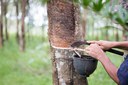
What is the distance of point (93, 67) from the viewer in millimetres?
2436

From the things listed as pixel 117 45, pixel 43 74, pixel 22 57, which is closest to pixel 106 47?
pixel 117 45

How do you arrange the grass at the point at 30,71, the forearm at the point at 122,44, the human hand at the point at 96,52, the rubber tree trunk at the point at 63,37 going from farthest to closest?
the grass at the point at 30,71 → the rubber tree trunk at the point at 63,37 → the forearm at the point at 122,44 → the human hand at the point at 96,52

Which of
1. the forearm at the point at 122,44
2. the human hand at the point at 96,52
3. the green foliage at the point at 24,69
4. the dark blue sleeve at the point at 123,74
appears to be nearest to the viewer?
the dark blue sleeve at the point at 123,74

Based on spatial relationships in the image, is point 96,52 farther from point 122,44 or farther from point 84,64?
point 84,64

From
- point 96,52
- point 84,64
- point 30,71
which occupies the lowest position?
point 30,71

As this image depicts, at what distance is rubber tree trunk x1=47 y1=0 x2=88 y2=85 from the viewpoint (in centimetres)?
265

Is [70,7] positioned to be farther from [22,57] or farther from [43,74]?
[22,57]

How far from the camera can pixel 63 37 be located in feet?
8.79

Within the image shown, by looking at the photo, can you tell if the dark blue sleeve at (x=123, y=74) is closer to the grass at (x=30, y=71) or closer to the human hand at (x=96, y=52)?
the human hand at (x=96, y=52)

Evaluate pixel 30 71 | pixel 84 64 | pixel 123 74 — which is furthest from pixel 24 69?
pixel 123 74

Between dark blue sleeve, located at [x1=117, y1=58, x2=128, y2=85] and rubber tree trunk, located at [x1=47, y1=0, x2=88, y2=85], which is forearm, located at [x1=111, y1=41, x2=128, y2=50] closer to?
dark blue sleeve, located at [x1=117, y1=58, x2=128, y2=85]

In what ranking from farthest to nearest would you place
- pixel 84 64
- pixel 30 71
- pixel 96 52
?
1. pixel 30 71
2. pixel 84 64
3. pixel 96 52

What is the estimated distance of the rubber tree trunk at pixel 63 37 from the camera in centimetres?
265

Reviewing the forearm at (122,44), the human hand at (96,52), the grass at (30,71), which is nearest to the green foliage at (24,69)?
the grass at (30,71)
